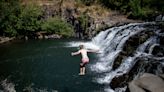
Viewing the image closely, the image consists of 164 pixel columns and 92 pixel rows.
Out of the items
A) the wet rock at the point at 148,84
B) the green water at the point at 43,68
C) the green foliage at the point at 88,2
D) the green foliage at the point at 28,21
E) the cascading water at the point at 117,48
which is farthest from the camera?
the green foliage at the point at 88,2

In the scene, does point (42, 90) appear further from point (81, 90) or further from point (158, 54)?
point (158, 54)

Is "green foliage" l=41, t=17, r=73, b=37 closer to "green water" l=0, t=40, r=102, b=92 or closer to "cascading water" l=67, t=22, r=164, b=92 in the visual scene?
"green water" l=0, t=40, r=102, b=92

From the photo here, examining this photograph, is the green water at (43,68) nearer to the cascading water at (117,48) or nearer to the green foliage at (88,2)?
the cascading water at (117,48)

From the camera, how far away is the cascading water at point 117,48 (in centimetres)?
2374

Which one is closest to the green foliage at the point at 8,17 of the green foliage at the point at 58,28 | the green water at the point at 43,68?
the green water at the point at 43,68

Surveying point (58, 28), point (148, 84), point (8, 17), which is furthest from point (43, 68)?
point (148, 84)

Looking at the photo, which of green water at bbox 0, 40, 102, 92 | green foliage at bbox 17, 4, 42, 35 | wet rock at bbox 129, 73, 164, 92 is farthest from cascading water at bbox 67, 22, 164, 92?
green foliage at bbox 17, 4, 42, 35

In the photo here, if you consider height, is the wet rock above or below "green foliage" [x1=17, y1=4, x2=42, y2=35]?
above

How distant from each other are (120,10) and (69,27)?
5377mm

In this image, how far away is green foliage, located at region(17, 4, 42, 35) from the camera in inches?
1405

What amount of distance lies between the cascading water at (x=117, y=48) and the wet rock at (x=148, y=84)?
4264mm

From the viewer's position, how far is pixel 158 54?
24844mm

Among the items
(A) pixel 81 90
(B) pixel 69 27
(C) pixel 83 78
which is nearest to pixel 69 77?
(C) pixel 83 78

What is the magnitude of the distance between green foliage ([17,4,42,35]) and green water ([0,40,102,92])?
1563 millimetres
